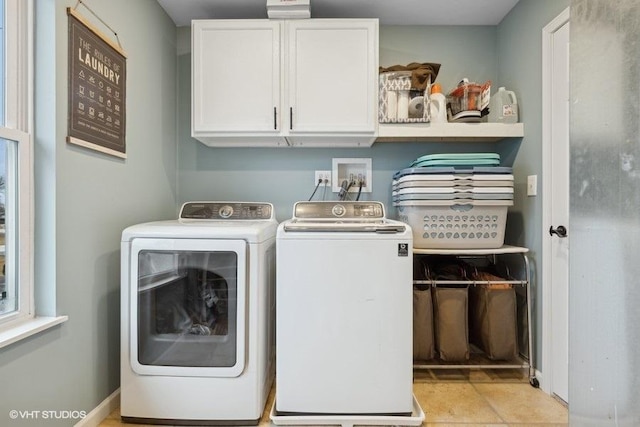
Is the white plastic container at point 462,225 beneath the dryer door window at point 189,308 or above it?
above

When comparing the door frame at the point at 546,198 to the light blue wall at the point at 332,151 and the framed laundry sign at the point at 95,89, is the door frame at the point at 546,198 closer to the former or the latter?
the light blue wall at the point at 332,151

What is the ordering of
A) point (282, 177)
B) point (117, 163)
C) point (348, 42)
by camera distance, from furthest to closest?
point (282, 177) → point (348, 42) → point (117, 163)

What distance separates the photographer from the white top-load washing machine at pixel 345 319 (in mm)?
1564

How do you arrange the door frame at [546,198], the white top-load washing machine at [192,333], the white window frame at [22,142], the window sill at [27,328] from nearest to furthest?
the window sill at [27,328], the white window frame at [22,142], the white top-load washing machine at [192,333], the door frame at [546,198]

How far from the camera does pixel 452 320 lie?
6.38ft

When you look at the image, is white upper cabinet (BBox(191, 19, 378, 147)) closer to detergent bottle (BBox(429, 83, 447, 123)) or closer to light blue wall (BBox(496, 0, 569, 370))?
detergent bottle (BBox(429, 83, 447, 123))

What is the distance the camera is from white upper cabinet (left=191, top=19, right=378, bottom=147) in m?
2.05

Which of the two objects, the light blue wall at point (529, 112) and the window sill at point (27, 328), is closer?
the window sill at point (27, 328)

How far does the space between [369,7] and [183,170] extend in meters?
1.66

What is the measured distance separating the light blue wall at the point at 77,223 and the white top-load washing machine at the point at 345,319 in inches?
33.3

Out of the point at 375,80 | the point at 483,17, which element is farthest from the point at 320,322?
the point at 483,17

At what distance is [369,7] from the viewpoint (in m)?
2.17

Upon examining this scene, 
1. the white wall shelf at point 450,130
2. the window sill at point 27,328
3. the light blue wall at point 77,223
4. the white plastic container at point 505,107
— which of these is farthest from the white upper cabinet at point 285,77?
the window sill at point 27,328

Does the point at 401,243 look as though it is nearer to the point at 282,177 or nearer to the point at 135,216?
the point at 282,177
